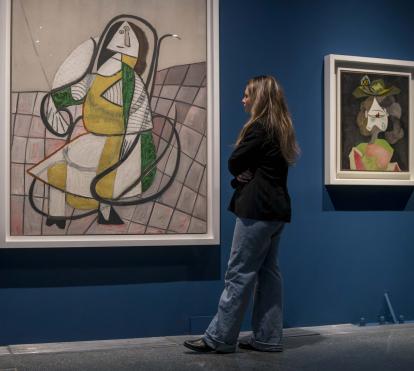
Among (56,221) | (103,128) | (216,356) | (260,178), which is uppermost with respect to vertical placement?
(103,128)

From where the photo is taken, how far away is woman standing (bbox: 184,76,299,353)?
2.82m

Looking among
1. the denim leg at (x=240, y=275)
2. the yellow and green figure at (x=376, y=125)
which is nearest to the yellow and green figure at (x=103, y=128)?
the denim leg at (x=240, y=275)

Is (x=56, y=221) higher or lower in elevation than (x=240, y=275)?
higher

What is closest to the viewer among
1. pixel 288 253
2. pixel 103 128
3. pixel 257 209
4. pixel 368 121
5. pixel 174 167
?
pixel 257 209

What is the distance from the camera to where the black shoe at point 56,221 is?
3.01 meters

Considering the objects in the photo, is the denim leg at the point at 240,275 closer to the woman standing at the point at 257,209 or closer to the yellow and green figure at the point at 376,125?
the woman standing at the point at 257,209

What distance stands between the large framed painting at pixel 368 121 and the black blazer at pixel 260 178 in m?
0.68

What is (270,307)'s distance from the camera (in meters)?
2.96

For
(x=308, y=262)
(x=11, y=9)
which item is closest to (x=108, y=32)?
(x=11, y=9)

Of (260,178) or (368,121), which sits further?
(368,121)

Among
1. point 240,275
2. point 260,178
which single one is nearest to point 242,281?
point 240,275

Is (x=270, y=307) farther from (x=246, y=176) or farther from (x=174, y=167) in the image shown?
(x=174, y=167)

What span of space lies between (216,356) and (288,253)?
31.7 inches

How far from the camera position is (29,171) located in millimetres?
2986
